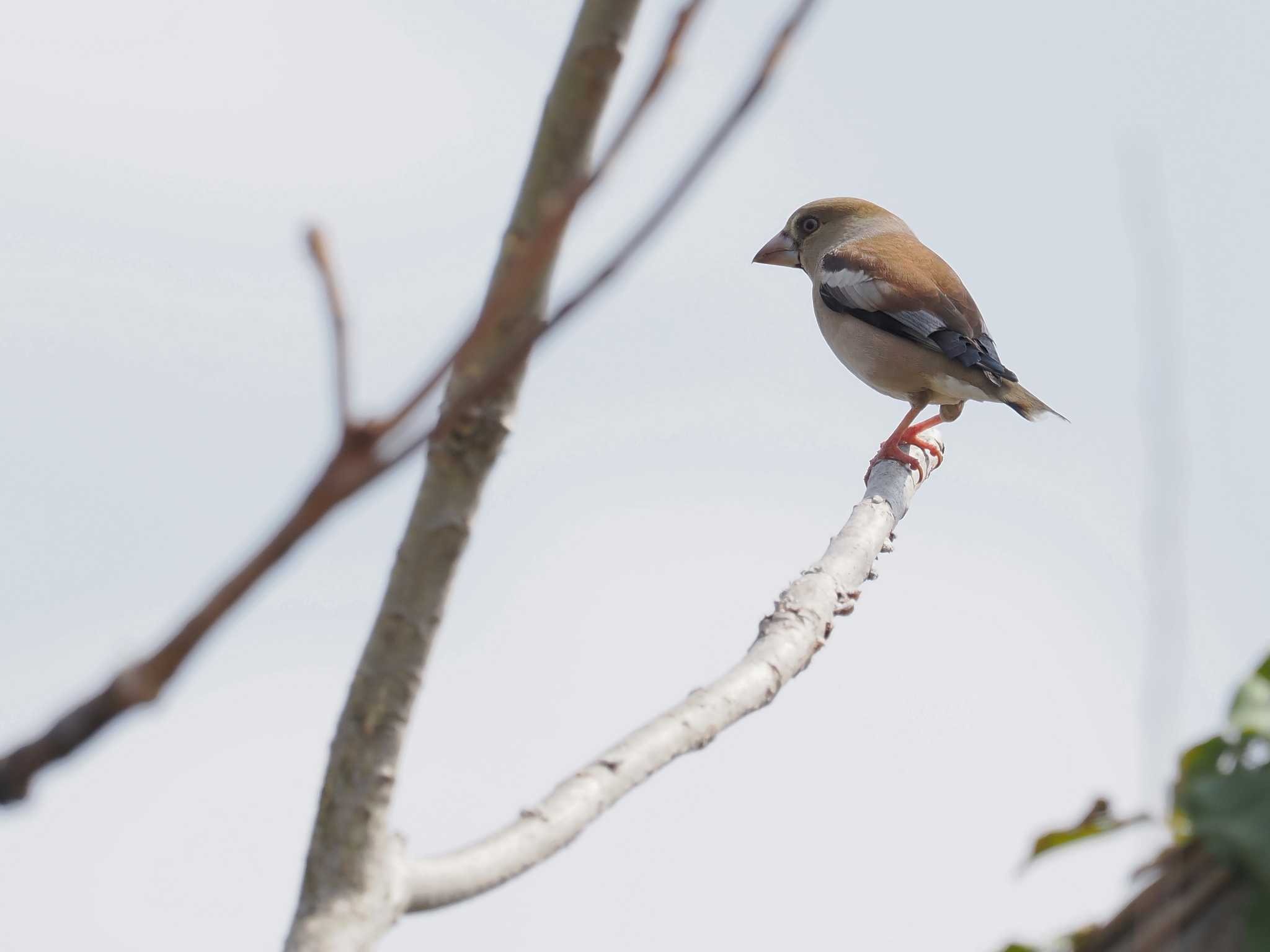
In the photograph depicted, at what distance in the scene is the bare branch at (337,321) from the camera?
3.20 ft

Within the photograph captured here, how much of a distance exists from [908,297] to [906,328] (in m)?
0.40

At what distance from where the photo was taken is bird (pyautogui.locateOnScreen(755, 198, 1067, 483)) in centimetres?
841

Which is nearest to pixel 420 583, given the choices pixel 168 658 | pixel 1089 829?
pixel 168 658

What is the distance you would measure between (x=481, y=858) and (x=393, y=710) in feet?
1.44

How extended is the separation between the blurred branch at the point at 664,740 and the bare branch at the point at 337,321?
142 cm

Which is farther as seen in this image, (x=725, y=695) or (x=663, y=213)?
(x=725, y=695)

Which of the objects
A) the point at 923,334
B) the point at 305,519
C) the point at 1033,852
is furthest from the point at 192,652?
the point at 923,334

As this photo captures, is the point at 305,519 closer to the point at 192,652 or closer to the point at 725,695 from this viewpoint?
the point at 192,652

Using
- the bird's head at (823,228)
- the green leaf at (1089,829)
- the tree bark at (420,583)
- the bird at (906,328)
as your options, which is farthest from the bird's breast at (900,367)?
the tree bark at (420,583)

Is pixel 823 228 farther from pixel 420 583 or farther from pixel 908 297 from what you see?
pixel 420 583

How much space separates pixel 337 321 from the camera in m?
0.99

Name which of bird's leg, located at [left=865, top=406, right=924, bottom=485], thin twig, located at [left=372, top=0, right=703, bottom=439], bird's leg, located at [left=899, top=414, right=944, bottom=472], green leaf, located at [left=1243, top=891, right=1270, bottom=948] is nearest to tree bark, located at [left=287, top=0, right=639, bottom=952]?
thin twig, located at [left=372, top=0, right=703, bottom=439]

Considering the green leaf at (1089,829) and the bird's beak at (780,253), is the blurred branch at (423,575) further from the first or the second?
the bird's beak at (780,253)

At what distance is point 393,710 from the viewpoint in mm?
2020
